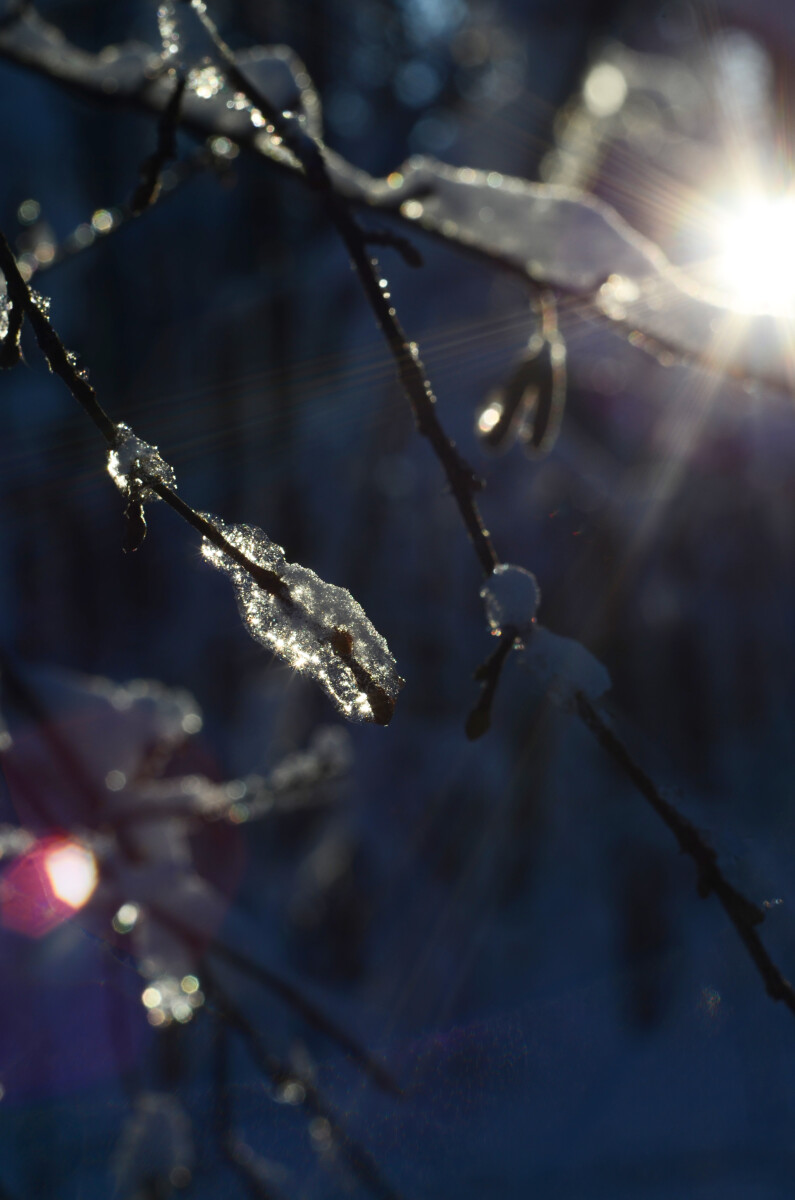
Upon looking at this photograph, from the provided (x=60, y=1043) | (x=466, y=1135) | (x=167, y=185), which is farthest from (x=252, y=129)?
(x=60, y=1043)

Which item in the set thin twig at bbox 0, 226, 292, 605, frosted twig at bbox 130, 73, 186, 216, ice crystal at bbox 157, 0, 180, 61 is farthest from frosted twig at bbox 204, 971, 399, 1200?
ice crystal at bbox 157, 0, 180, 61

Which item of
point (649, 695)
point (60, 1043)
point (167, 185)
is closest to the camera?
point (167, 185)

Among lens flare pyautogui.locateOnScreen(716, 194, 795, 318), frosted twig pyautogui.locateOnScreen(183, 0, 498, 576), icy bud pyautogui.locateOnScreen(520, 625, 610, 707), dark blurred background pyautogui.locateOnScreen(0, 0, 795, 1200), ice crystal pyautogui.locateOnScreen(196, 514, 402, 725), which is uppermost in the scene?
dark blurred background pyautogui.locateOnScreen(0, 0, 795, 1200)

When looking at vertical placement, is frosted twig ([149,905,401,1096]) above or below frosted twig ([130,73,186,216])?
below

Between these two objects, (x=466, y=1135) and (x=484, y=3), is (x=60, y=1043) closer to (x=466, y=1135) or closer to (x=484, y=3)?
(x=466, y=1135)

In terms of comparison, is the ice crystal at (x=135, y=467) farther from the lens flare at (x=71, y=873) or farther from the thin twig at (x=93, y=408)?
the lens flare at (x=71, y=873)

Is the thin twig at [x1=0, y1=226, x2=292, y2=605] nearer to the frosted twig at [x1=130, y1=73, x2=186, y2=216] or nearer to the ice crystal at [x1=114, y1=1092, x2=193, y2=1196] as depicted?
the frosted twig at [x1=130, y1=73, x2=186, y2=216]

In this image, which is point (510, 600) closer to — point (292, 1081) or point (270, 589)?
point (270, 589)
